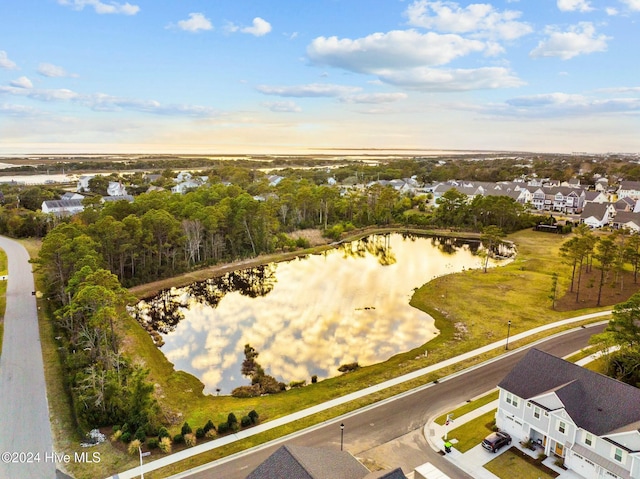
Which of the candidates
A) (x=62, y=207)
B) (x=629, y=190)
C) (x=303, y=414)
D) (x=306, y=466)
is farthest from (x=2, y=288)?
(x=629, y=190)

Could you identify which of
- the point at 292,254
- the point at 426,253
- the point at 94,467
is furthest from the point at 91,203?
the point at 94,467

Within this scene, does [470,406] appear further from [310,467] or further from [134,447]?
[134,447]

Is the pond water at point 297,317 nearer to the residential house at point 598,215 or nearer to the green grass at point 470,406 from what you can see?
the green grass at point 470,406

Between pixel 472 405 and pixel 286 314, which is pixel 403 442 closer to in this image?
pixel 472 405

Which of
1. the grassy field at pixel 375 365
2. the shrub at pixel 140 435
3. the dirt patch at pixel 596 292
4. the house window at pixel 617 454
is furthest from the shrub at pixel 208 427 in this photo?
the dirt patch at pixel 596 292

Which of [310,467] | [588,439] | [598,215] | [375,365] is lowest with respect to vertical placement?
[375,365]

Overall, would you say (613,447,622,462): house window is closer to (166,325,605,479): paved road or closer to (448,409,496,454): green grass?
(448,409,496,454): green grass
